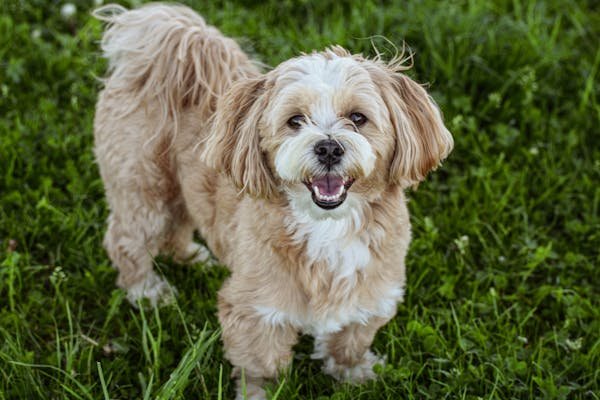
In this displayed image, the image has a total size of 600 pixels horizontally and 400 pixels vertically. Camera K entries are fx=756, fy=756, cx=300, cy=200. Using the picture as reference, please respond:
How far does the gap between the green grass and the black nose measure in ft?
2.77

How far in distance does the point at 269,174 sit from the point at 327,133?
336 millimetres

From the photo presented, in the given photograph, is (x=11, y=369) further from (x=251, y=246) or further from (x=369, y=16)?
(x=369, y=16)

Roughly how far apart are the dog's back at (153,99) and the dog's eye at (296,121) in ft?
2.25

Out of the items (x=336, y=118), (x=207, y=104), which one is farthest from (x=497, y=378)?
(x=207, y=104)

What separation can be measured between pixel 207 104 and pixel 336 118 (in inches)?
34.6

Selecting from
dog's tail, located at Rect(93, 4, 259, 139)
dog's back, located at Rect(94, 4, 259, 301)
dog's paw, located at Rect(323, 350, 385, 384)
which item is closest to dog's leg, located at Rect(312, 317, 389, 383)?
dog's paw, located at Rect(323, 350, 385, 384)

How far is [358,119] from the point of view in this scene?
8.88ft

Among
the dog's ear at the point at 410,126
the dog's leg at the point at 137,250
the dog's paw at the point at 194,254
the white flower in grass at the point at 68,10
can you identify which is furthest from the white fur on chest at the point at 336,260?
the white flower in grass at the point at 68,10

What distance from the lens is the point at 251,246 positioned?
3.02 metres

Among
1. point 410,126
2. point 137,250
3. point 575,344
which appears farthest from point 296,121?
point 575,344

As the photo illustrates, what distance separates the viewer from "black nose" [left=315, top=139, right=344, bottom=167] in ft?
8.44

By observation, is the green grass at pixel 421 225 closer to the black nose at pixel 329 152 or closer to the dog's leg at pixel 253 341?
the dog's leg at pixel 253 341

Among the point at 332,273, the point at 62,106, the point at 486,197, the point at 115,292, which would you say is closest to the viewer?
the point at 332,273

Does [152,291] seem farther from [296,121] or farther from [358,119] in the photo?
[358,119]
